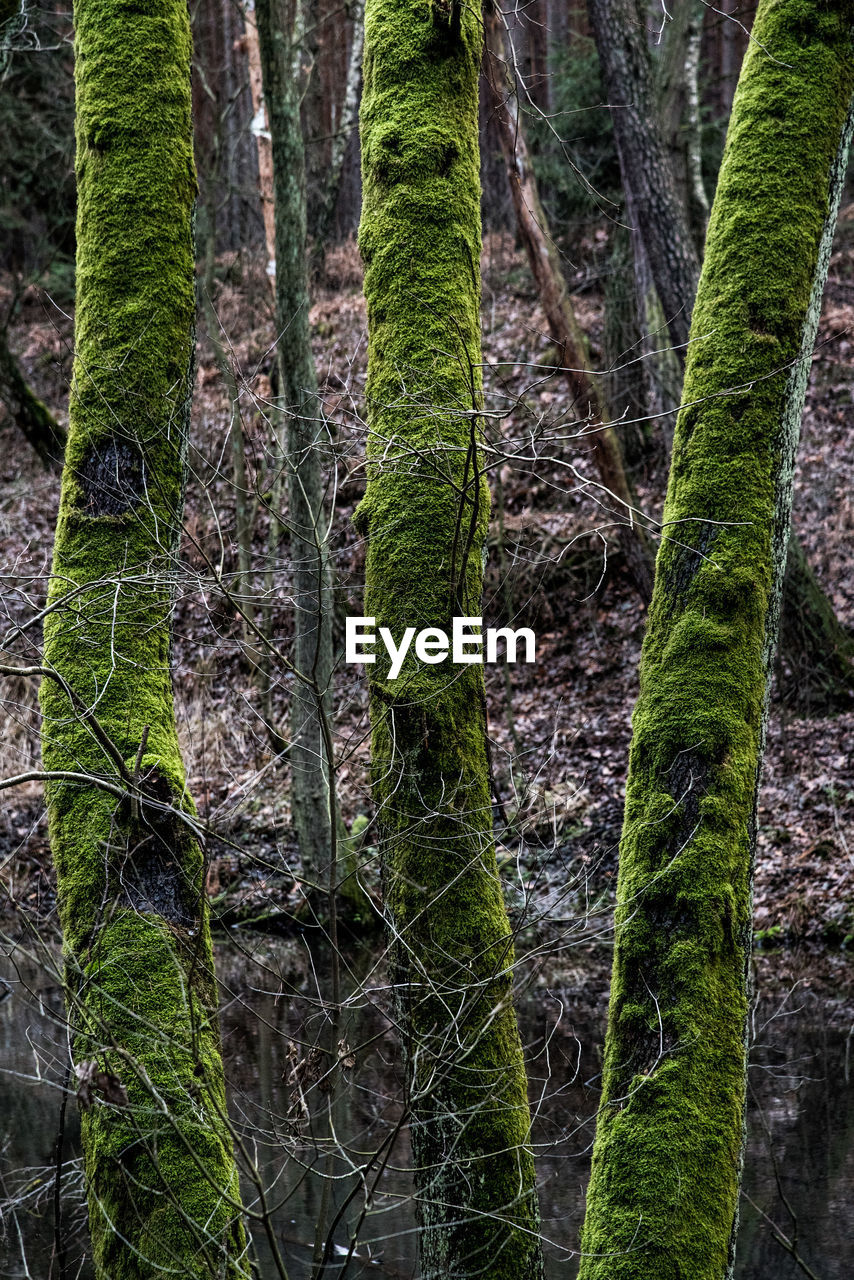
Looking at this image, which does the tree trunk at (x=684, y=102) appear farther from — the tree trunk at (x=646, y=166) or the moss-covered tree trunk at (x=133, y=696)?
the moss-covered tree trunk at (x=133, y=696)

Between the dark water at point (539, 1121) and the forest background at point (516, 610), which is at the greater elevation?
the forest background at point (516, 610)

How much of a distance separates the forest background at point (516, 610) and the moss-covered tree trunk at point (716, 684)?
0.80 feet

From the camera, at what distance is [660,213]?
10.4 m

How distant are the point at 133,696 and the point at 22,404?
34.1 ft

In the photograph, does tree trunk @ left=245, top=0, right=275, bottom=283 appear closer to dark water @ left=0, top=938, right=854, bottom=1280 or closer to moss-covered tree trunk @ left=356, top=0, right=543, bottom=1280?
dark water @ left=0, top=938, right=854, bottom=1280

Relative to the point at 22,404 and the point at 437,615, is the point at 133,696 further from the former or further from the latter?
the point at 22,404

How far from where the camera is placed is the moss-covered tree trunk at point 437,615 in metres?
3.55

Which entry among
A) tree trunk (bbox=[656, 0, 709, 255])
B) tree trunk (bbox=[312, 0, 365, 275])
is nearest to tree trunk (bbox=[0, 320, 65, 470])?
tree trunk (bbox=[312, 0, 365, 275])

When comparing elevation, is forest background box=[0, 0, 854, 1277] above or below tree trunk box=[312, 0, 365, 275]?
below

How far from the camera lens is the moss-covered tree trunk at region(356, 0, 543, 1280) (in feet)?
11.7

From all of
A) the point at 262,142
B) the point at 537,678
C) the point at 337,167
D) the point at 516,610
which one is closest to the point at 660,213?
the point at 516,610

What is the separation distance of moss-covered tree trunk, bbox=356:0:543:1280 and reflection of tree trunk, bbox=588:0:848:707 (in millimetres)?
6871

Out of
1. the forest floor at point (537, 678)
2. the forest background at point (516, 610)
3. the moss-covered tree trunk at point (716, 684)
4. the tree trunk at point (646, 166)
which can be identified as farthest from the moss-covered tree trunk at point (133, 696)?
the tree trunk at point (646, 166)

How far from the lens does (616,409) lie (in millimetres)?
12547
